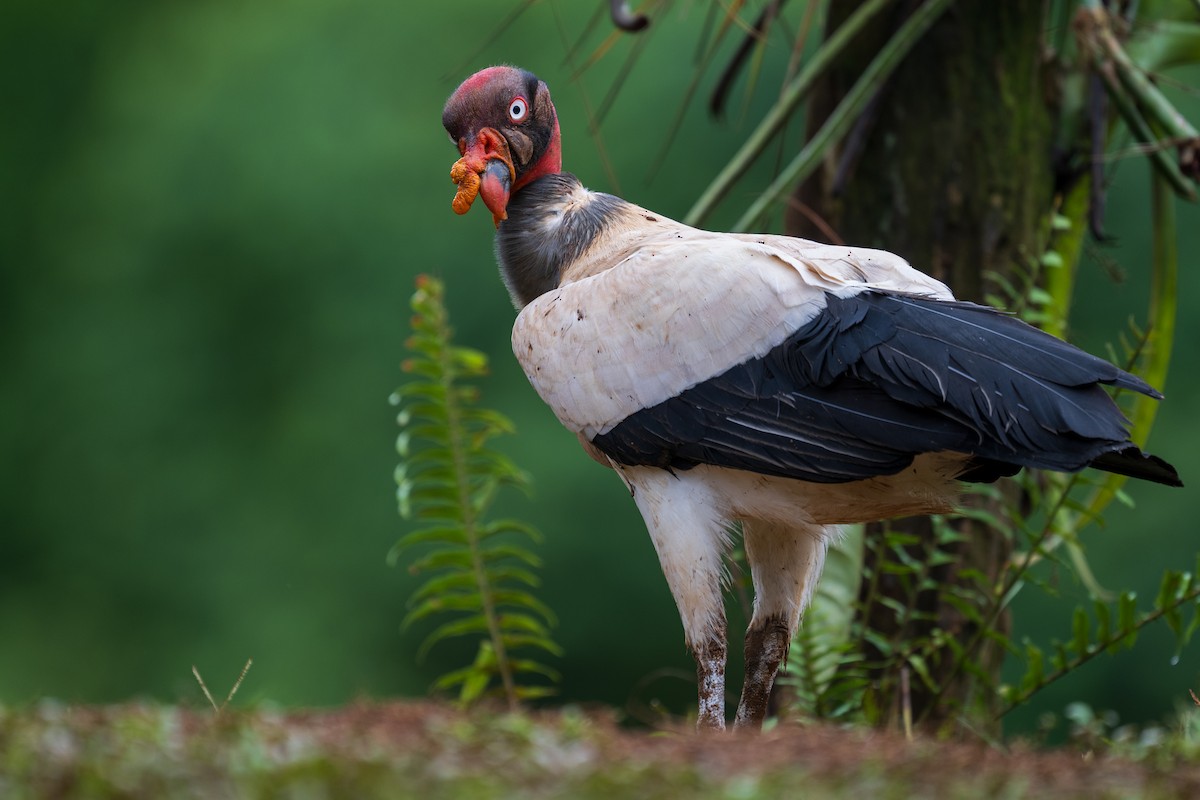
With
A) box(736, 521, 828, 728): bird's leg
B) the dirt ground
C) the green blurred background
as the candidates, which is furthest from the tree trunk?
the green blurred background

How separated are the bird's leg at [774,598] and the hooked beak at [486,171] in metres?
1.18

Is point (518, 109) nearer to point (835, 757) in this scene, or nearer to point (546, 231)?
point (546, 231)

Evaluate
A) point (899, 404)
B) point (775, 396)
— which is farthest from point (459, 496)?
point (899, 404)

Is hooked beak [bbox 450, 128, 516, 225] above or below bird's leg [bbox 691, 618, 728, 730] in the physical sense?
above

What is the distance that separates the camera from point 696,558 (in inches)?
136

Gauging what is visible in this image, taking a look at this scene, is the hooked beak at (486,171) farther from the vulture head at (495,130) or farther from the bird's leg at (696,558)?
the bird's leg at (696,558)

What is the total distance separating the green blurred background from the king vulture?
19.3 feet

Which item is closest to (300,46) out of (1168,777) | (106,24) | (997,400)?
(106,24)

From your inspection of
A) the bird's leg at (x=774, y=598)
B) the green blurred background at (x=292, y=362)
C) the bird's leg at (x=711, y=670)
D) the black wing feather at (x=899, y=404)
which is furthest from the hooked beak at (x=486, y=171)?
the green blurred background at (x=292, y=362)

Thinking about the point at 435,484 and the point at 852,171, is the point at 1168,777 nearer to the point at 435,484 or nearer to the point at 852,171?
the point at 435,484

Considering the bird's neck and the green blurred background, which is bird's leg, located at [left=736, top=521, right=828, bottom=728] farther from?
the green blurred background

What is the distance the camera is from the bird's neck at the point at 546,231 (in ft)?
12.8

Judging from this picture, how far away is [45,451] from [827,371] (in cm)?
941

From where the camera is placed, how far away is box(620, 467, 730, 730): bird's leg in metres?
3.46
